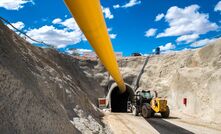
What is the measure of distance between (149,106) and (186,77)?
626cm

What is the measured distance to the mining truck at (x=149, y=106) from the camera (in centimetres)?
2183

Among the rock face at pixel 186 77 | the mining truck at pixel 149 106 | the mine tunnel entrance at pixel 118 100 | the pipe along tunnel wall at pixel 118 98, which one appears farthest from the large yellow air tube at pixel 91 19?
the mine tunnel entrance at pixel 118 100

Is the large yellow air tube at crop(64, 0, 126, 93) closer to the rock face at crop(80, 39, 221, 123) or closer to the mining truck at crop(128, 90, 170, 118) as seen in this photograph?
the rock face at crop(80, 39, 221, 123)

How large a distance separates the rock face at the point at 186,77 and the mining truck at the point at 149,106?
2.71 meters

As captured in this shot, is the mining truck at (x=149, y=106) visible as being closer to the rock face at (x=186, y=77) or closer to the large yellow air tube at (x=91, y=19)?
the rock face at (x=186, y=77)

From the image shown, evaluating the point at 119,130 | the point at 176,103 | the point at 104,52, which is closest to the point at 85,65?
the point at 176,103

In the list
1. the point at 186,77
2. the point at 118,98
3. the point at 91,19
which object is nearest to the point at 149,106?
the point at 186,77

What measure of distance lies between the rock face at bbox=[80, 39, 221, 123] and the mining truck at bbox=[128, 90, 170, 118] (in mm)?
2715

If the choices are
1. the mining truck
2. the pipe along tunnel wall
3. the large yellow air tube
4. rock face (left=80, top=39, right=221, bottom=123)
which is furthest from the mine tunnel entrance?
the large yellow air tube

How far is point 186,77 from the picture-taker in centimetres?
2684

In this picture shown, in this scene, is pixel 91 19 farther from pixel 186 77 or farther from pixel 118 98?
pixel 118 98

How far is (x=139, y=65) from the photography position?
131 ft

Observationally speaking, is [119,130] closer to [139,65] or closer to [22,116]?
[22,116]

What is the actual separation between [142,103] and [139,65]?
16.2 m
